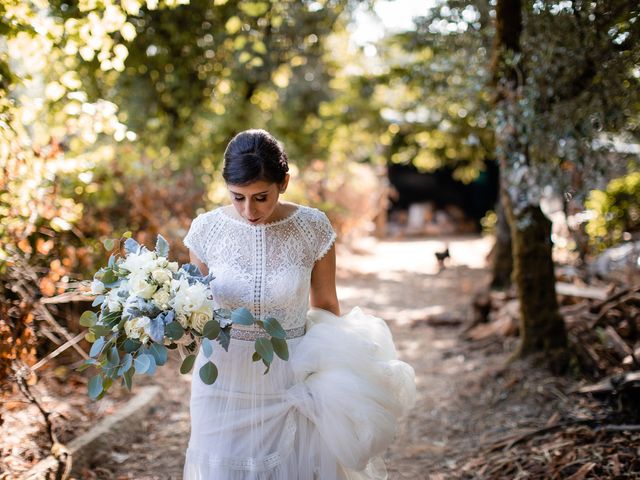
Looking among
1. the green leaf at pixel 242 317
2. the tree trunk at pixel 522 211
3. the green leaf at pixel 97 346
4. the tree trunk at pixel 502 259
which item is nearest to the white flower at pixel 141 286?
the green leaf at pixel 97 346

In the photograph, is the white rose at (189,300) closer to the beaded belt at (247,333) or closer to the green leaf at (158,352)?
the green leaf at (158,352)

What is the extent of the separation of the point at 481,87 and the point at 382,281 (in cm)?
650

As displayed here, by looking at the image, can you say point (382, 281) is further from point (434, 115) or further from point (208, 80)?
point (208, 80)

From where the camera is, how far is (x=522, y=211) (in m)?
4.94

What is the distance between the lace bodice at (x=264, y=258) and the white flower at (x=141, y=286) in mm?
370

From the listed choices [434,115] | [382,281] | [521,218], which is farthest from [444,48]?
[382,281]

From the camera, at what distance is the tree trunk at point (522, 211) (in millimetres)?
4559

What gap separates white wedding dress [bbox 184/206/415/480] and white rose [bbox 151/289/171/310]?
0.42m

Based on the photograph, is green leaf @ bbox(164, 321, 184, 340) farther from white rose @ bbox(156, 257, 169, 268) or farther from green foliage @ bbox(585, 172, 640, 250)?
green foliage @ bbox(585, 172, 640, 250)

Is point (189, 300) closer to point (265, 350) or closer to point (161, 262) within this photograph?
point (161, 262)

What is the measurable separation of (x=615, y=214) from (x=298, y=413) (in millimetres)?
7843

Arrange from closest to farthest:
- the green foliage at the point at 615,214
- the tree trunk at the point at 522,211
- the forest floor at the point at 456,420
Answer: the forest floor at the point at 456,420 → the tree trunk at the point at 522,211 → the green foliage at the point at 615,214

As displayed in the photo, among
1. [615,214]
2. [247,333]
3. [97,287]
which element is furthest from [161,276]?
[615,214]

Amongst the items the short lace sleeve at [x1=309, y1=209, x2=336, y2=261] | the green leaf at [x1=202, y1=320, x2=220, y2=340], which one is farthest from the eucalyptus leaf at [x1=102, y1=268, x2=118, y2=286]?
the short lace sleeve at [x1=309, y1=209, x2=336, y2=261]
